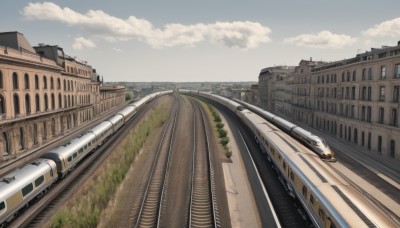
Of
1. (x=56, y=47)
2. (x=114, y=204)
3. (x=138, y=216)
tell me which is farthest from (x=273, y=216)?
(x=56, y=47)

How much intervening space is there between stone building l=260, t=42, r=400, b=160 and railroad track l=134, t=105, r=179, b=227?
30302mm

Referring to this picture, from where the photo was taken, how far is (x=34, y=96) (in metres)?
48.3

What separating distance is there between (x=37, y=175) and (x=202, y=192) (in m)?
14.0

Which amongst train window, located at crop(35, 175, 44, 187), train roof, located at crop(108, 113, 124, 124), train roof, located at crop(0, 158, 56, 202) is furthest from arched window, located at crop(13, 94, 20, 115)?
train window, located at crop(35, 175, 44, 187)

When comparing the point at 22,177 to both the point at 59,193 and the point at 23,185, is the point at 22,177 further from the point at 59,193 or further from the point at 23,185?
the point at 59,193

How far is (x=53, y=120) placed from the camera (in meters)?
55.2

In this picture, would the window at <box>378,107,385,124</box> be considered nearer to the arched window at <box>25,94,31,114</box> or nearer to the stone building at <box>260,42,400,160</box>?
the stone building at <box>260,42,400,160</box>

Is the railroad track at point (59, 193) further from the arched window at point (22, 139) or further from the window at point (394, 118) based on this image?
the window at point (394, 118)

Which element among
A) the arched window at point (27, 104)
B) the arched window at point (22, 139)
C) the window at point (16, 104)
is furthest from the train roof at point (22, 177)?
the arched window at point (27, 104)

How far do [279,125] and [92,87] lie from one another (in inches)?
2086

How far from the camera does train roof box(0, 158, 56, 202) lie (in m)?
21.3

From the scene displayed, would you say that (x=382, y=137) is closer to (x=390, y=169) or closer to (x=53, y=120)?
(x=390, y=169)

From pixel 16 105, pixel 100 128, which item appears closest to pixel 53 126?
pixel 16 105

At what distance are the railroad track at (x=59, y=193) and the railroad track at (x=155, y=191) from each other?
7.04 metres
